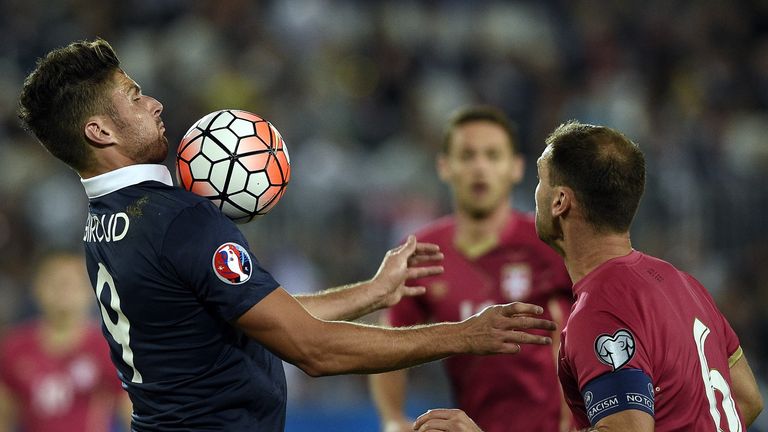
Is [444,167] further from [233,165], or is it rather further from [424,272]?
[233,165]

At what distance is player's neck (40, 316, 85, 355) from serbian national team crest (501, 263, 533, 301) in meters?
3.41

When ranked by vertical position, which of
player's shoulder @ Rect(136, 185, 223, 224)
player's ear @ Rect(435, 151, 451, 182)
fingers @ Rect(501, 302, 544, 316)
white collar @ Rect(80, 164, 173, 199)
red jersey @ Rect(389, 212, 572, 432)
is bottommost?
red jersey @ Rect(389, 212, 572, 432)

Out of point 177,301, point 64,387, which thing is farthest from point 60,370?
point 177,301

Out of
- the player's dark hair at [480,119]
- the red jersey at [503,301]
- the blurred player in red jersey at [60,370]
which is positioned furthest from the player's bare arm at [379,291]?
the blurred player in red jersey at [60,370]

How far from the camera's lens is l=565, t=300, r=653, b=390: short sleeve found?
3186 mm

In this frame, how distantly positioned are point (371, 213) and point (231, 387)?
6.42 metres

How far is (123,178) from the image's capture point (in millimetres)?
3816

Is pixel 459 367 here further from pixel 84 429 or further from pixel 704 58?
pixel 704 58

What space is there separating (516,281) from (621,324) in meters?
2.32

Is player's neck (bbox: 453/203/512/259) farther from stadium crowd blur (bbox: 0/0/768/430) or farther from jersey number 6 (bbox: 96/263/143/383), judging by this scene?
stadium crowd blur (bbox: 0/0/768/430)

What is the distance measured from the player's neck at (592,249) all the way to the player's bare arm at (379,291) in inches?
38.2

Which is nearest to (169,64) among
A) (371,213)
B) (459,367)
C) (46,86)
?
(371,213)

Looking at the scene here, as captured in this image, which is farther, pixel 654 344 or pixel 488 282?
pixel 488 282

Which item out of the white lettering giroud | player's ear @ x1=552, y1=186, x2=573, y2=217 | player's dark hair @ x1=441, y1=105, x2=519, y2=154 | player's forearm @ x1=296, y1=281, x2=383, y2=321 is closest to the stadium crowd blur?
player's dark hair @ x1=441, y1=105, x2=519, y2=154
